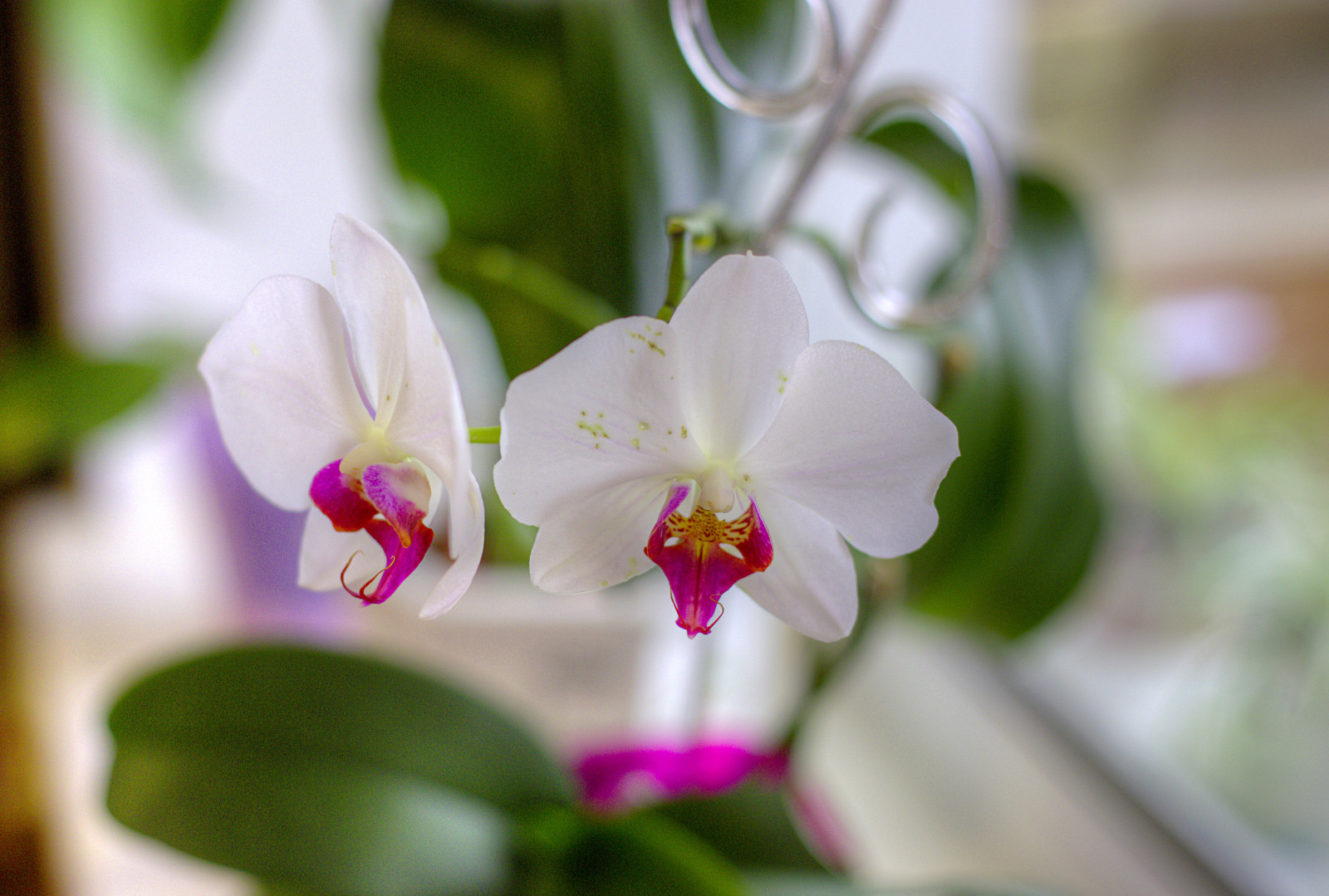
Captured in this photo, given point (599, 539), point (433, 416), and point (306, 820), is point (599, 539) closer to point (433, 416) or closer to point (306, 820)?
point (433, 416)

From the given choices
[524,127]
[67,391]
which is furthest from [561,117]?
[67,391]

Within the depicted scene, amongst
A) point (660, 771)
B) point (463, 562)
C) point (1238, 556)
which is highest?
point (463, 562)

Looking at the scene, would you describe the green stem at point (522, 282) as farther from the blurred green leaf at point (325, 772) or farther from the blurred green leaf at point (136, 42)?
the blurred green leaf at point (136, 42)

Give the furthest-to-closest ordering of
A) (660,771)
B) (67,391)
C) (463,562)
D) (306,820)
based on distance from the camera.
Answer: (67,391) < (660,771) < (306,820) < (463,562)

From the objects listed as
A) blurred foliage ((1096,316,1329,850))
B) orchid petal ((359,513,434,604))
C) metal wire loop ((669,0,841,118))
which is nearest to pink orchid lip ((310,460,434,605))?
orchid petal ((359,513,434,604))

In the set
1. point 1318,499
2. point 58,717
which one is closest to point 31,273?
point 58,717

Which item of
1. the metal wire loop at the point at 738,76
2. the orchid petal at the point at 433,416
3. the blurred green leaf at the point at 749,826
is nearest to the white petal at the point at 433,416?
the orchid petal at the point at 433,416
